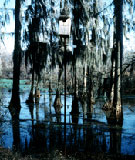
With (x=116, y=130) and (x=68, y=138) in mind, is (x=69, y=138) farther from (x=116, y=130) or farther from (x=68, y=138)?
(x=116, y=130)

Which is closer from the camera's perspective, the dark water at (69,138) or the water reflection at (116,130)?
the dark water at (69,138)

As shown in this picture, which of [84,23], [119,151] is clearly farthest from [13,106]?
[119,151]

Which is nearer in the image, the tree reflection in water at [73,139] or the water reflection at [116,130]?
the tree reflection in water at [73,139]

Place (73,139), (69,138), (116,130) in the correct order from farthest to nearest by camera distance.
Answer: (116,130)
(69,138)
(73,139)

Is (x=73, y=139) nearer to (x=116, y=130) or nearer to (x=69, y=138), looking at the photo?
(x=69, y=138)

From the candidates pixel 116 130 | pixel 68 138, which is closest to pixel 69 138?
pixel 68 138

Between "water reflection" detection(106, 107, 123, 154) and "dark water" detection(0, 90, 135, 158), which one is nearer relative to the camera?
"dark water" detection(0, 90, 135, 158)

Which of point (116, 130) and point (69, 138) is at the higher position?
point (69, 138)

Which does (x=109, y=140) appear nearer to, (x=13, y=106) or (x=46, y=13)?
(x=13, y=106)

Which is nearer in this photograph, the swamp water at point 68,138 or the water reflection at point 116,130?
the swamp water at point 68,138

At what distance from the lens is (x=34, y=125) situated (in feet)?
31.1

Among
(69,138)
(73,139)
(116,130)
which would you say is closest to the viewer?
(73,139)

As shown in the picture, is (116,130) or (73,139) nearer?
(73,139)

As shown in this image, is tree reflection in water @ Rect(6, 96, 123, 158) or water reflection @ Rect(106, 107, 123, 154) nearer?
tree reflection in water @ Rect(6, 96, 123, 158)
